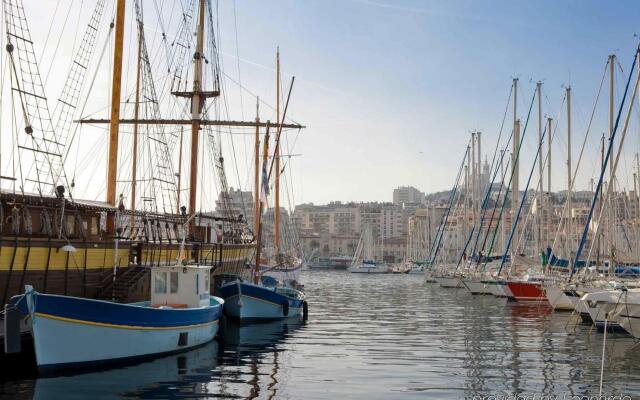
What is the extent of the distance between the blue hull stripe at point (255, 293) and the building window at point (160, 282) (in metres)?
9.16

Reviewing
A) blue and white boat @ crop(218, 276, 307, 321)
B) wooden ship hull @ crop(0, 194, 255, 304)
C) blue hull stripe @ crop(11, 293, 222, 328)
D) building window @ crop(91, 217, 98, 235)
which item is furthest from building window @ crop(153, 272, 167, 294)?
blue and white boat @ crop(218, 276, 307, 321)

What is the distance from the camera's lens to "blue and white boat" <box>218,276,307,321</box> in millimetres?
38375

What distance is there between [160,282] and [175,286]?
65 cm

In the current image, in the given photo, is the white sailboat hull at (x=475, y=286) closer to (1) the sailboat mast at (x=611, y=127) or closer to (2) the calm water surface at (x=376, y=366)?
(1) the sailboat mast at (x=611, y=127)

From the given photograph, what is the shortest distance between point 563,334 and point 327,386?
1860 centimetres

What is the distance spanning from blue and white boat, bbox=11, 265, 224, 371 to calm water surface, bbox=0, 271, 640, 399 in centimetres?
76

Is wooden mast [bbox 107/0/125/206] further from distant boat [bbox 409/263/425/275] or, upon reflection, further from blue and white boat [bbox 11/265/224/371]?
distant boat [bbox 409/263/425/275]

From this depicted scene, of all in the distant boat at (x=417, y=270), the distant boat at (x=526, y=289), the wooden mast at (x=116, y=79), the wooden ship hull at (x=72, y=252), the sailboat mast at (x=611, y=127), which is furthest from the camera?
the distant boat at (x=417, y=270)

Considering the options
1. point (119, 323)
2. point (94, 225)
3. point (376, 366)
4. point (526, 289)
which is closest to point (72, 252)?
point (94, 225)

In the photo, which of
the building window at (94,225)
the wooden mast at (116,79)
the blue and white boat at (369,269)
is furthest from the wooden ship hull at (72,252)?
the blue and white boat at (369,269)

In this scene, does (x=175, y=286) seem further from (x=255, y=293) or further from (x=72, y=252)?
(x=255, y=293)

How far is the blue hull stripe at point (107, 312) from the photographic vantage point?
842 inches

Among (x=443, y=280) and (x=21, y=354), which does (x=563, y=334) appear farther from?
(x=443, y=280)

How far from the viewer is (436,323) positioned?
41.3 metres
